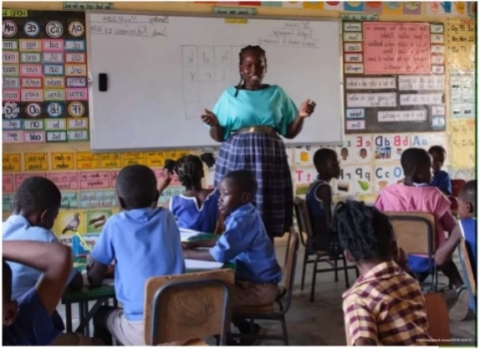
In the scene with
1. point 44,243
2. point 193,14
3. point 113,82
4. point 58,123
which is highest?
point 193,14

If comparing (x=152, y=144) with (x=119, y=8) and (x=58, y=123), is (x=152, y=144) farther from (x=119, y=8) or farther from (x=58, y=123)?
(x=119, y=8)

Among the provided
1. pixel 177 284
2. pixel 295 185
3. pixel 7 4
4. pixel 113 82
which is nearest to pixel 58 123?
pixel 113 82

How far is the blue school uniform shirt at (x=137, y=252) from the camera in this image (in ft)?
7.09

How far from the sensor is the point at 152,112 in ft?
16.4

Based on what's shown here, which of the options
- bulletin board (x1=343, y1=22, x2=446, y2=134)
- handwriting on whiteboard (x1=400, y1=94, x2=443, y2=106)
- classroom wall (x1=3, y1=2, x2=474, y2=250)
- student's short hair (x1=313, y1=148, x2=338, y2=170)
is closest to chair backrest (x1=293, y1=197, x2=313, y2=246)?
student's short hair (x1=313, y1=148, x2=338, y2=170)

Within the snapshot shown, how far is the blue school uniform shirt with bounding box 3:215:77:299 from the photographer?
1.83 metres

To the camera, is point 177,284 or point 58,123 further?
point 58,123

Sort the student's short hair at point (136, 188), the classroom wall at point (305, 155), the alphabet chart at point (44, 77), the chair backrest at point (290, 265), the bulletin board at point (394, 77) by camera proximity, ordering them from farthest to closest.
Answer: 1. the bulletin board at point (394, 77)
2. the classroom wall at point (305, 155)
3. the alphabet chart at point (44, 77)
4. the chair backrest at point (290, 265)
5. the student's short hair at point (136, 188)

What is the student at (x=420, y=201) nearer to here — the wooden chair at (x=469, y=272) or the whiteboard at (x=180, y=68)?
the wooden chair at (x=469, y=272)

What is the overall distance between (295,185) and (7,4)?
2.81 metres

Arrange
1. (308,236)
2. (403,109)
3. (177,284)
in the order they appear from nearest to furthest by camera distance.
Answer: (177,284) → (308,236) → (403,109)

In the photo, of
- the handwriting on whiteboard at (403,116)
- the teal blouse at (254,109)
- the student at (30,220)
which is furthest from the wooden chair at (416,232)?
the handwriting on whiteboard at (403,116)

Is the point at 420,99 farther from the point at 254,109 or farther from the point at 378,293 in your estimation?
the point at 378,293

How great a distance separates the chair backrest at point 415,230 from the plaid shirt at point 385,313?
5.46 feet
